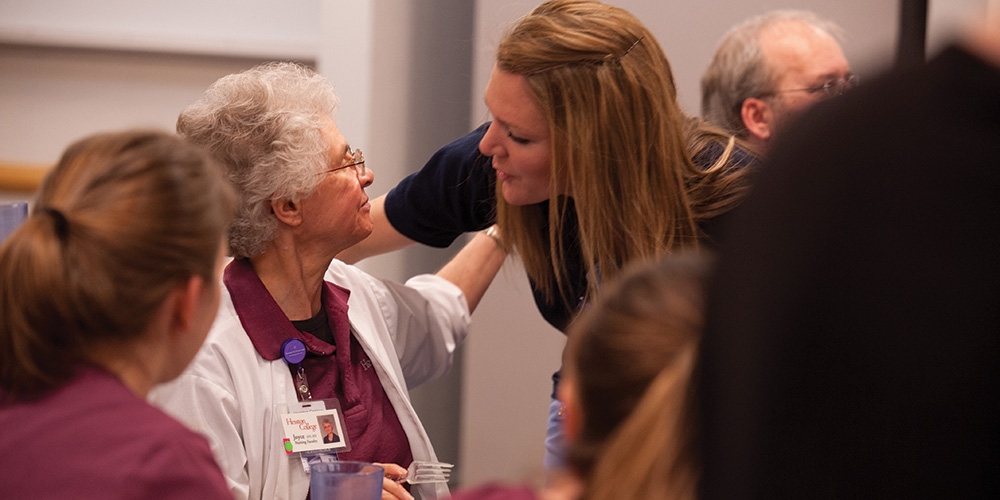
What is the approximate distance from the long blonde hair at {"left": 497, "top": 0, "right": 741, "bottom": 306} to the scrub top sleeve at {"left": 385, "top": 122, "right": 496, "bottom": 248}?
33cm

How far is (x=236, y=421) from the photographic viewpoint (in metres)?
1.71

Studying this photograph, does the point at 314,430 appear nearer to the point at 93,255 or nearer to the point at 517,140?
the point at 517,140

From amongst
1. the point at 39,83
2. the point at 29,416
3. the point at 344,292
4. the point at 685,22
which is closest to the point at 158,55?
the point at 39,83

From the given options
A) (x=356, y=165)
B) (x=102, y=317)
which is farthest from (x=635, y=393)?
(x=356, y=165)

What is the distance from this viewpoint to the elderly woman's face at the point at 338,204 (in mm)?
1901

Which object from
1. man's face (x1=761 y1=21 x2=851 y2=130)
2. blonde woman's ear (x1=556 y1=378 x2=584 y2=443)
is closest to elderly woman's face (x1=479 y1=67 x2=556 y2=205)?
blonde woman's ear (x1=556 y1=378 x2=584 y2=443)

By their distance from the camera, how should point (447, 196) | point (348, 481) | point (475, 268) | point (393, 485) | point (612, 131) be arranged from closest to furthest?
point (348, 481), point (612, 131), point (393, 485), point (447, 196), point (475, 268)

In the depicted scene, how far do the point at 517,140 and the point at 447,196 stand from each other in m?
0.39

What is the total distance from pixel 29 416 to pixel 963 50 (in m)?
0.92

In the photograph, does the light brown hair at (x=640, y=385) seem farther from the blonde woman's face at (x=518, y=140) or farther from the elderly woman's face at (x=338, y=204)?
the elderly woman's face at (x=338, y=204)

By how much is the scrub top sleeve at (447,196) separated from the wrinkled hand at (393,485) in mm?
590

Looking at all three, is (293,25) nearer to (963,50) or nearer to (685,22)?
(685,22)

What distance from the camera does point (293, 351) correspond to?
5.92 feet

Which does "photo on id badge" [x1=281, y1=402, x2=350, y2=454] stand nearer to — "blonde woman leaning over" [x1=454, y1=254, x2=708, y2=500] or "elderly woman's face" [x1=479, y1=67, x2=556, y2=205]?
"elderly woman's face" [x1=479, y1=67, x2=556, y2=205]
